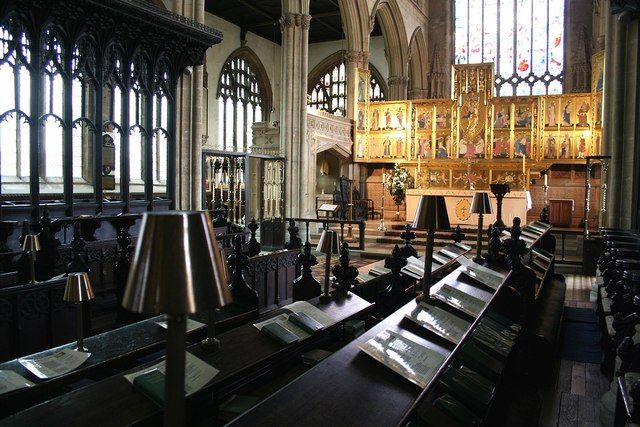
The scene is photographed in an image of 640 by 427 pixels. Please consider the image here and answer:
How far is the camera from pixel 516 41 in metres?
19.8

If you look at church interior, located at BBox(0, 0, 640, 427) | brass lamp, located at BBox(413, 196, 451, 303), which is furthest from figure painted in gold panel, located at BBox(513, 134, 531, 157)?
brass lamp, located at BBox(413, 196, 451, 303)

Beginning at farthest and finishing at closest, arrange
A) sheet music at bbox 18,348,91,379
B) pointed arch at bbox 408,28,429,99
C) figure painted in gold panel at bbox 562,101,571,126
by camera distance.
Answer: pointed arch at bbox 408,28,429,99 → figure painted in gold panel at bbox 562,101,571,126 → sheet music at bbox 18,348,91,379

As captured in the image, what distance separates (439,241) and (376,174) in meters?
6.83

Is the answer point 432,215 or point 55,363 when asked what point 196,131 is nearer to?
point 432,215

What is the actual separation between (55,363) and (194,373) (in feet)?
2.26

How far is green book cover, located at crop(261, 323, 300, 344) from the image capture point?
2.46 m

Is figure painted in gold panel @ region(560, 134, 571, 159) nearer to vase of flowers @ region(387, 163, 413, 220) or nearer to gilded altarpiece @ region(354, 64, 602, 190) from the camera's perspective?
gilded altarpiece @ region(354, 64, 602, 190)

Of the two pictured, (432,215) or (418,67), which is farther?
(418,67)

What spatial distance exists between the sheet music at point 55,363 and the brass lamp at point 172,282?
1.38 m

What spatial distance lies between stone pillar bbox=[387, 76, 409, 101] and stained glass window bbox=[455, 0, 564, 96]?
9.40 ft

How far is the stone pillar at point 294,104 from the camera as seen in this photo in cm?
1322

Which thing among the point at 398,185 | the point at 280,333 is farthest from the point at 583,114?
the point at 280,333

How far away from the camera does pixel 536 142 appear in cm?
1412

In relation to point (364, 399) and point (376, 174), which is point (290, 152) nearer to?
point (376, 174)
